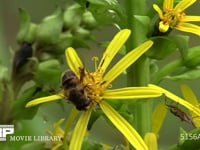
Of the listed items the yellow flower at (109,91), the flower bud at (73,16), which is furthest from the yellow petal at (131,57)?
the flower bud at (73,16)

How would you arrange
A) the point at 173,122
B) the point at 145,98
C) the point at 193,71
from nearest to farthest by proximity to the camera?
the point at 145,98, the point at 193,71, the point at 173,122

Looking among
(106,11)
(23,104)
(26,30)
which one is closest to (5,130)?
(23,104)

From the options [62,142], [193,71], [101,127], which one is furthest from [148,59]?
[101,127]

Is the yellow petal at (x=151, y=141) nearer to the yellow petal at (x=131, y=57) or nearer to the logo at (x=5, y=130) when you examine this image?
the yellow petal at (x=131, y=57)

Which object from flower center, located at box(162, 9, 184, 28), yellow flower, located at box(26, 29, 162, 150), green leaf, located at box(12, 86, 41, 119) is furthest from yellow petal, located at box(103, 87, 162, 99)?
green leaf, located at box(12, 86, 41, 119)

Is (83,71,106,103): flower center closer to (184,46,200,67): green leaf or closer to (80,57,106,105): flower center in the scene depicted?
(80,57,106,105): flower center

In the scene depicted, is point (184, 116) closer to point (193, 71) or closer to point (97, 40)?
point (193, 71)
